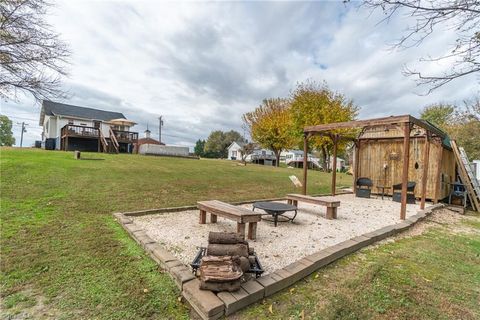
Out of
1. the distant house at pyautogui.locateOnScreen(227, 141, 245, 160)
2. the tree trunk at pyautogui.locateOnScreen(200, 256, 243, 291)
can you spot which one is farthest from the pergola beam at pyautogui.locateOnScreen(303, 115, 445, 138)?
the distant house at pyautogui.locateOnScreen(227, 141, 245, 160)

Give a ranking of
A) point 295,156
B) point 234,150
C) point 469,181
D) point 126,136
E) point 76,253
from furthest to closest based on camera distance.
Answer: point 234,150, point 295,156, point 126,136, point 469,181, point 76,253

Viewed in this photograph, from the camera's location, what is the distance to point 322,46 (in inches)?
349

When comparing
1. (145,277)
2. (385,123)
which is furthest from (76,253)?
(385,123)

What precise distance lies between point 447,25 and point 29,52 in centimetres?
895

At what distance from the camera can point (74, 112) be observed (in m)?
23.9

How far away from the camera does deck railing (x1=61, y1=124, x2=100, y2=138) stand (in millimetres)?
19248

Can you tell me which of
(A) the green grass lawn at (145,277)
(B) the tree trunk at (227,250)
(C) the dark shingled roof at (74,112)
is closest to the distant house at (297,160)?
(C) the dark shingled roof at (74,112)

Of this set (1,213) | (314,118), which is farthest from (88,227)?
(314,118)

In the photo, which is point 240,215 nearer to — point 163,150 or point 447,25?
point 447,25

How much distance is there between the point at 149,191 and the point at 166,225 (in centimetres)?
315

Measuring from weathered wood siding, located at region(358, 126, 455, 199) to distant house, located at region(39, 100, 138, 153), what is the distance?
19.5m

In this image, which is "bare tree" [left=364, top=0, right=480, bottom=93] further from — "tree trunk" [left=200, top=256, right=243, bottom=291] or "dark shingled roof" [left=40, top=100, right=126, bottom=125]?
"dark shingled roof" [left=40, top=100, right=126, bottom=125]

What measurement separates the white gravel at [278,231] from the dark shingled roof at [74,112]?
24439mm

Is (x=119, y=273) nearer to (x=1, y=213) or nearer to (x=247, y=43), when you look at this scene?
(x=1, y=213)
